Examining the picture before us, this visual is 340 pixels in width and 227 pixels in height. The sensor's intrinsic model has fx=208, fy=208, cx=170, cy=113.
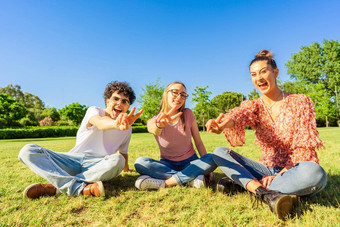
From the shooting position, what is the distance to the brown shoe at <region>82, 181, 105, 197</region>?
2.88 m

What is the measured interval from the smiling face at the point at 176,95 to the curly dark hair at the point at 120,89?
81 centimetres

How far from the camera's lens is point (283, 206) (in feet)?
6.91

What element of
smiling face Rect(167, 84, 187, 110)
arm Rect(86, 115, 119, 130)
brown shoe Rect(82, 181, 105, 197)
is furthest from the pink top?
brown shoe Rect(82, 181, 105, 197)

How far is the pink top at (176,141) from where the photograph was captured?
3.58m

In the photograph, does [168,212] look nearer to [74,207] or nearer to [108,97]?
[74,207]

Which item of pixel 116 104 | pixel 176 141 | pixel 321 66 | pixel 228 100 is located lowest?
pixel 176 141

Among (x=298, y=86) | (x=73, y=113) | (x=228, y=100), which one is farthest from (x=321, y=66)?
(x=73, y=113)

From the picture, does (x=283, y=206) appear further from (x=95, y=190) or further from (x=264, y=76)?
(x=95, y=190)

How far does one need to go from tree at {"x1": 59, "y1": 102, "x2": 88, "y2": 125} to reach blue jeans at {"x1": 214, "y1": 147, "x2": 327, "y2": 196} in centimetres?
6812

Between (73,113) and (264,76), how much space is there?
231 ft

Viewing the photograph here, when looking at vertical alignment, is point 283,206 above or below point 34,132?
above

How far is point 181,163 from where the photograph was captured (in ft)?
11.8

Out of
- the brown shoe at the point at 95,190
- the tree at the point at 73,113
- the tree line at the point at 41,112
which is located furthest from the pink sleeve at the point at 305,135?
the tree at the point at 73,113

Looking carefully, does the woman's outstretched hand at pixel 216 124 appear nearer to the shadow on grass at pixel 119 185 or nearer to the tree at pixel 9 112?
the shadow on grass at pixel 119 185
